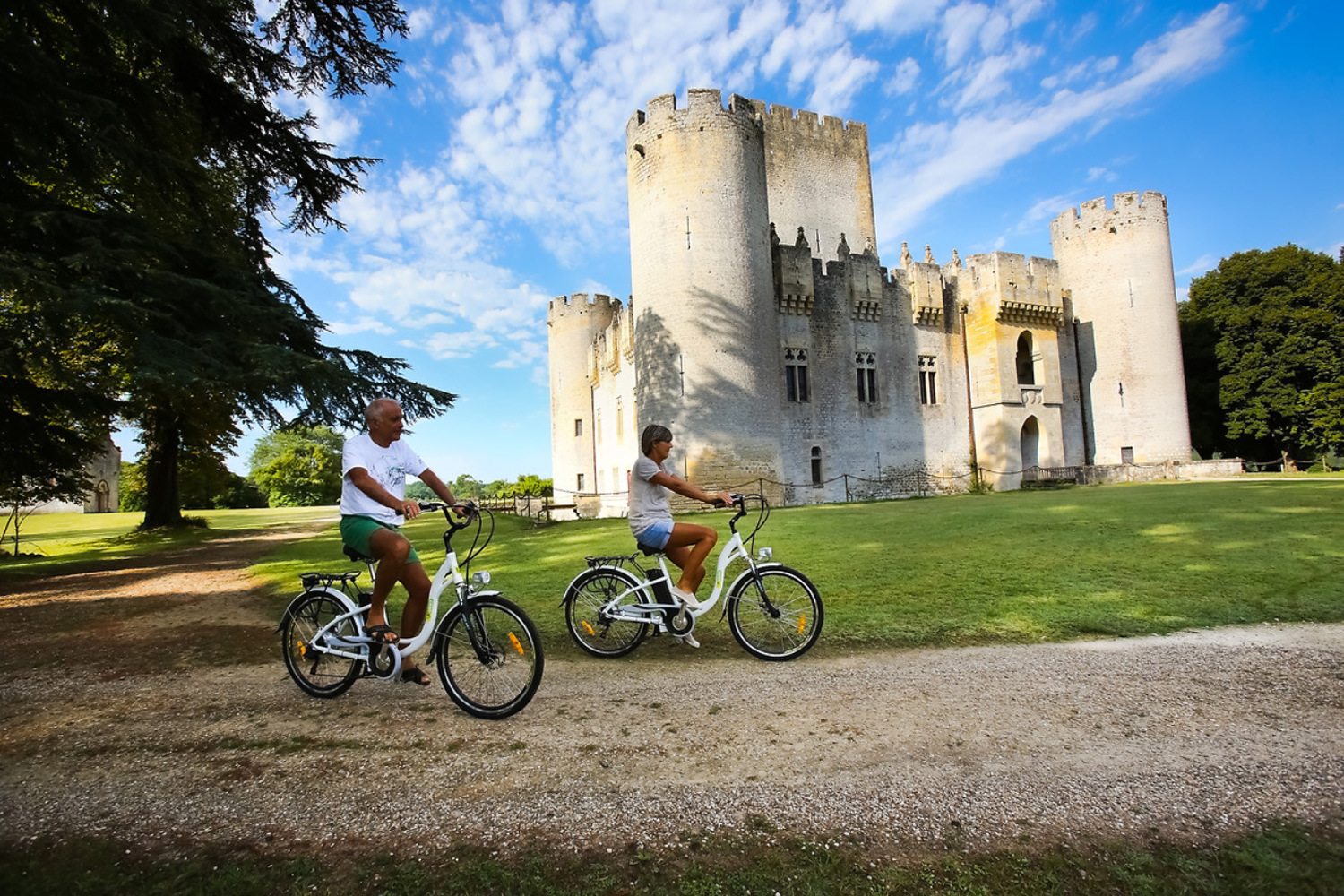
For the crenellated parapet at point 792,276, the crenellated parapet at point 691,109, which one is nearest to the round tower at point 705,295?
Result: the crenellated parapet at point 691,109

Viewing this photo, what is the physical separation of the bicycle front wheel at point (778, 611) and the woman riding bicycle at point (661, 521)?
0.35 metres

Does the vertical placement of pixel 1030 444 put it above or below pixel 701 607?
above

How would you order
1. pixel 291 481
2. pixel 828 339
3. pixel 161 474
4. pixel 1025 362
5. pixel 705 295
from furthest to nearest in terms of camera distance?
pixel 291 481
pixel 1025 362
pixel 828 339
pixel 705 295
pixel 161 474

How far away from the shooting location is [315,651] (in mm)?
4309

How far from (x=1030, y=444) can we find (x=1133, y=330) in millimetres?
7007

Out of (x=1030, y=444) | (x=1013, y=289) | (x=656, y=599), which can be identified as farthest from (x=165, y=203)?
(x=1030, y=444)

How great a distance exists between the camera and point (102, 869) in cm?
235

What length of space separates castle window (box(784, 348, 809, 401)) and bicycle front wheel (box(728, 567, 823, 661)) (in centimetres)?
2202

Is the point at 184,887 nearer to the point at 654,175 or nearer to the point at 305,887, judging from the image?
the point at 305,887

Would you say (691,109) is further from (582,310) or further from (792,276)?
(582,310)

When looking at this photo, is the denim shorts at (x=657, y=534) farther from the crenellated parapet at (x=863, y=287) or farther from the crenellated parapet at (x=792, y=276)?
the crenellated parapet at (x=863, y=287)

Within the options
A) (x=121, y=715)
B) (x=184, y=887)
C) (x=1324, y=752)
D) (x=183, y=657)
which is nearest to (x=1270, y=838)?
(x=1324, y=752)

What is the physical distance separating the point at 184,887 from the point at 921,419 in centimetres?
3003

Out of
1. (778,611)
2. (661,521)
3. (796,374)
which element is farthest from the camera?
(796,374)
